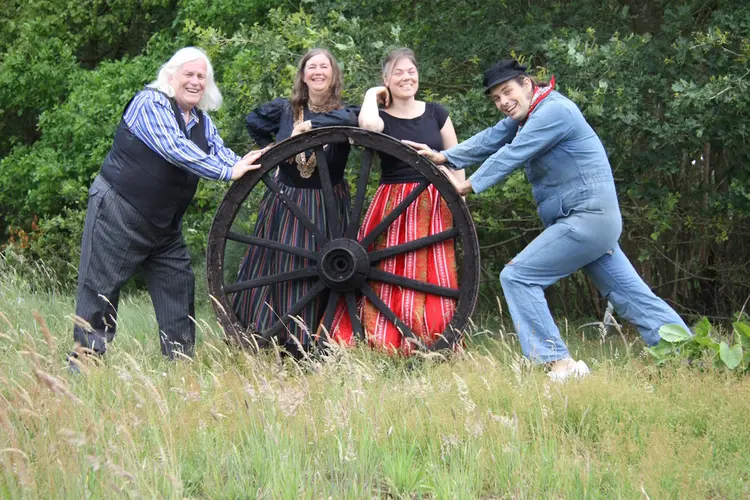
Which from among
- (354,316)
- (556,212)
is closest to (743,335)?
(556,212)

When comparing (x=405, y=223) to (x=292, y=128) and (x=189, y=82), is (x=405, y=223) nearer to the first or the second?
(x=292, y=128)

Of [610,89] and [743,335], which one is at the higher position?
[610,89]

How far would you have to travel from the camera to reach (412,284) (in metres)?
4.81

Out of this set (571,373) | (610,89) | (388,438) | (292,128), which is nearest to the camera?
(388,438)

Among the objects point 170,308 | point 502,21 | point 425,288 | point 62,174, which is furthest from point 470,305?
point 62,174

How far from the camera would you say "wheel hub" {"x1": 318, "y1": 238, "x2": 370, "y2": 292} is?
15.7 ft

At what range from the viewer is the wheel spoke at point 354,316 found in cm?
484

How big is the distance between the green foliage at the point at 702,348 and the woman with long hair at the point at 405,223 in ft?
3.55

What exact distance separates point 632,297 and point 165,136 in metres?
2.51

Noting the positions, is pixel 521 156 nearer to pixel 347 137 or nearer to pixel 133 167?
pixel 347 137

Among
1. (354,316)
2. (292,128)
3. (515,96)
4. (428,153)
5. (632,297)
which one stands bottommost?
(354,316)

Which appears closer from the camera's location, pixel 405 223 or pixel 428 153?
pixel 428 153

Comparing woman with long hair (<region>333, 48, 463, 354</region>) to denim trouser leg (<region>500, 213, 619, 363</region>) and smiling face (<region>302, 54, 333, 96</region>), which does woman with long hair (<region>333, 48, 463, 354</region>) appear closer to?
smiling face (<region>302, 54, 333, 96</region>)

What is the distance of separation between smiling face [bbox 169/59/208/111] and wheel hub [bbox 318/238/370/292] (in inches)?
42.0
